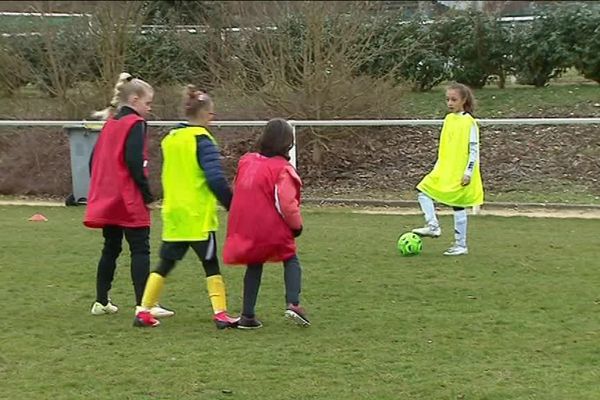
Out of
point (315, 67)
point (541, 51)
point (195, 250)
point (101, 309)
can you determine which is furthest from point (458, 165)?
point (541, 51)

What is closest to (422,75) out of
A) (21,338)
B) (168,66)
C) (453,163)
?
(168,66)

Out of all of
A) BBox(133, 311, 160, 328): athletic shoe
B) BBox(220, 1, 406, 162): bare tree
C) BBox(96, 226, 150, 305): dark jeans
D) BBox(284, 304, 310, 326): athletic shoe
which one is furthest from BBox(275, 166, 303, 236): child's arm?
BBox(220, 1, 406, 162): bare tree

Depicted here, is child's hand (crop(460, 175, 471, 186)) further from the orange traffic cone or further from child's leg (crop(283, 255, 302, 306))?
the orange traffic cone

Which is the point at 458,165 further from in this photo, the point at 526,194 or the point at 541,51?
the point at 541,51

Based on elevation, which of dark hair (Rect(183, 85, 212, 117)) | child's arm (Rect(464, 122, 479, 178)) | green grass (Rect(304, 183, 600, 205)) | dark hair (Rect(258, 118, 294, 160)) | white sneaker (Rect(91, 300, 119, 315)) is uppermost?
dark hair (Rect(183, 85, 212, 117))

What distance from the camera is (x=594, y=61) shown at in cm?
1984

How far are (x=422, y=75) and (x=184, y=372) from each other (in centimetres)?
1628

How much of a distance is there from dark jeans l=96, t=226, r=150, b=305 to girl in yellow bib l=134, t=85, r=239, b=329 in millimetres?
252

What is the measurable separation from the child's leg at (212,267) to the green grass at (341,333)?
0.23 metres

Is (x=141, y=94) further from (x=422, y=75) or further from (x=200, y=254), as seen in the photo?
(x=422, y=75)

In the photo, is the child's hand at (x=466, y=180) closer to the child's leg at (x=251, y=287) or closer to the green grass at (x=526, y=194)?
the child's leg at (x=251, y=287)

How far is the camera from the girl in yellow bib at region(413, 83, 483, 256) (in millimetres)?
9547

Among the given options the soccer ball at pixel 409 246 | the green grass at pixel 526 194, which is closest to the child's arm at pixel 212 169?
the soccer ball at pixel 409 246

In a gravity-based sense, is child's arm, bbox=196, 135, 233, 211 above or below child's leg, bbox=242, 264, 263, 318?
above
